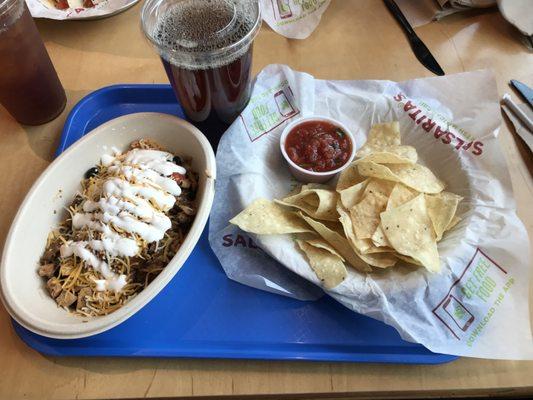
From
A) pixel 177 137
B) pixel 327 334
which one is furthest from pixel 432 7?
pixel 327 334

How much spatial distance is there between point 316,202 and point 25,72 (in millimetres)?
898

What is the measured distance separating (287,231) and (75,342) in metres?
0.54

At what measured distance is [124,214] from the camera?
0.96 metres

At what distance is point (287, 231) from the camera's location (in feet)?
3.43

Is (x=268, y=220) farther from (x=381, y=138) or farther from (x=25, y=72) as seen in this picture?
(x=25, y=72)

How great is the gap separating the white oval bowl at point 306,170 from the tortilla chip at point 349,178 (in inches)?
0.6

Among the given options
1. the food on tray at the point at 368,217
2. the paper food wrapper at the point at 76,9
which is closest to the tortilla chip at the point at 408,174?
the food on tray at the point at 368,217

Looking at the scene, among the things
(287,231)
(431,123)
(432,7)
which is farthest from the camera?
(432,7)

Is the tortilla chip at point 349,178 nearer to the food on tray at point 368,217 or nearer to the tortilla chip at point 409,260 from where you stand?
the food on tray at point 368,217

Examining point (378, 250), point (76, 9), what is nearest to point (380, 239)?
point (378, 250)

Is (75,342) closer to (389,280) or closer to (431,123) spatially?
(389,280)

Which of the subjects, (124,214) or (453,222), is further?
(453,222)

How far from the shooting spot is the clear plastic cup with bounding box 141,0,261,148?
1.01 metres

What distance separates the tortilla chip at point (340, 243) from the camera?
1.04 metres
